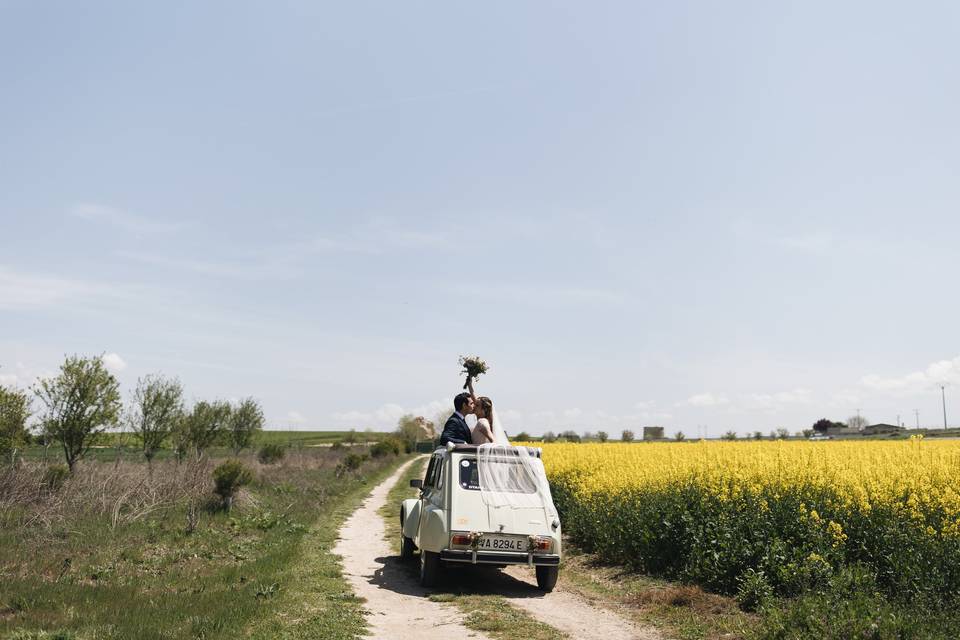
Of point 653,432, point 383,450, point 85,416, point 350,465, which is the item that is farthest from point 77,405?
point 653,432

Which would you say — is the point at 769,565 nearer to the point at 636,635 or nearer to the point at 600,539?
the point at 636,635

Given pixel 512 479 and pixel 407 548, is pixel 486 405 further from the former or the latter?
pixel 407 548

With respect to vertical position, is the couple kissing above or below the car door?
above

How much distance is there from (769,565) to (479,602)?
13.1ft

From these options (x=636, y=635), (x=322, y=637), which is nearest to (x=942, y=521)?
(x=636, y=635)

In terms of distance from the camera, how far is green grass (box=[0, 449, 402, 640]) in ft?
27.7

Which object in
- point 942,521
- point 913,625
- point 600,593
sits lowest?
point 600,593

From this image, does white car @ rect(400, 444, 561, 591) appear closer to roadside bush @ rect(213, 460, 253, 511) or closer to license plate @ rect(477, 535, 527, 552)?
license plate @ rect(477, 535, 527, 552)

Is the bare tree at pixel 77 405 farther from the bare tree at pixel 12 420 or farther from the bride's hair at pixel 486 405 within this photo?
the bride's hair at pixel 486 405

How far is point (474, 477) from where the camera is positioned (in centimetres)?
1148

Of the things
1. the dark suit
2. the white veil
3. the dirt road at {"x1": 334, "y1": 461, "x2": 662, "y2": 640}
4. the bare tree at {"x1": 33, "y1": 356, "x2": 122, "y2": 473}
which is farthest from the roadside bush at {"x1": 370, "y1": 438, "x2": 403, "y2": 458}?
the white veil

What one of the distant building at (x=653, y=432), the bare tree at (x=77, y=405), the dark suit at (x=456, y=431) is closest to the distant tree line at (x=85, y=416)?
the bare tree at (x=77, y=405)

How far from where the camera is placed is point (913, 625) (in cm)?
685

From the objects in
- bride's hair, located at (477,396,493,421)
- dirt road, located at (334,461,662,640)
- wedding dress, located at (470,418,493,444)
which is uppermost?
bride's hair, located at (477,396,493,421)
